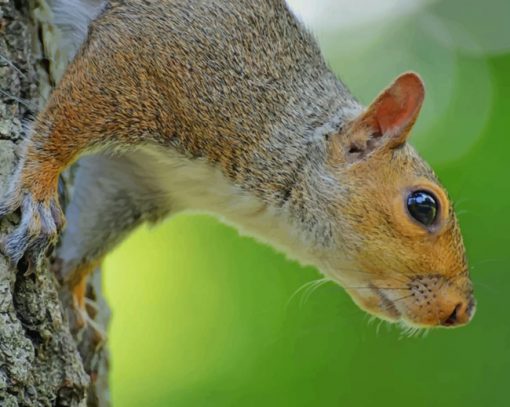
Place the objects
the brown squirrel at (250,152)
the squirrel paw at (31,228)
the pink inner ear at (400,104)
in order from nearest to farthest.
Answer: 1. the squirrel paw at (31,228)
2. the brown squirrel at (250,152)
3. the pink inner ear at (400,104)

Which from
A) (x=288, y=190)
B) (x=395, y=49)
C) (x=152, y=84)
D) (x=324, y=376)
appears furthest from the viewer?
(x=395, y=49)

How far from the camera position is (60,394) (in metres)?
2.07

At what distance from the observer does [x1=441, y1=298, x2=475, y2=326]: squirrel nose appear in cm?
251

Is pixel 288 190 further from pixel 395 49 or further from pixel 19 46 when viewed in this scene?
pixel 395 49

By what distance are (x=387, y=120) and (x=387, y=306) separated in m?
0.48

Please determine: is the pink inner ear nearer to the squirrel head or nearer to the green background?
the squirrel head

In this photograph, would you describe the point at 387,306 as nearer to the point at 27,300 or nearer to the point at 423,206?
the point at 423,206

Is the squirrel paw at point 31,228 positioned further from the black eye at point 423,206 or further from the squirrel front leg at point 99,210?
the black eye at point 423,206

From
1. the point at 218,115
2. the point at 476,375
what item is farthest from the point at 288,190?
the point at 476,375

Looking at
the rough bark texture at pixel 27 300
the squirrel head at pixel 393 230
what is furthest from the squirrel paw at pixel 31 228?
the squirrel head at pixel 393 230

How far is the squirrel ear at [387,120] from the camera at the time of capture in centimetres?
242

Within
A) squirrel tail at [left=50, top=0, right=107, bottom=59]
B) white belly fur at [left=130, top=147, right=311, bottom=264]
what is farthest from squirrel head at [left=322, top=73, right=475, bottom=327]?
squirrel tail at [left=50, top=0, right=107, bottom=59]

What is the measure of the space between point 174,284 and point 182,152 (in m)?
1.45

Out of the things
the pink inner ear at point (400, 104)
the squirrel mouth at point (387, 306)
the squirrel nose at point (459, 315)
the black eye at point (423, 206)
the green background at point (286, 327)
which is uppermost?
the pink inner ear at point (400, 104)
